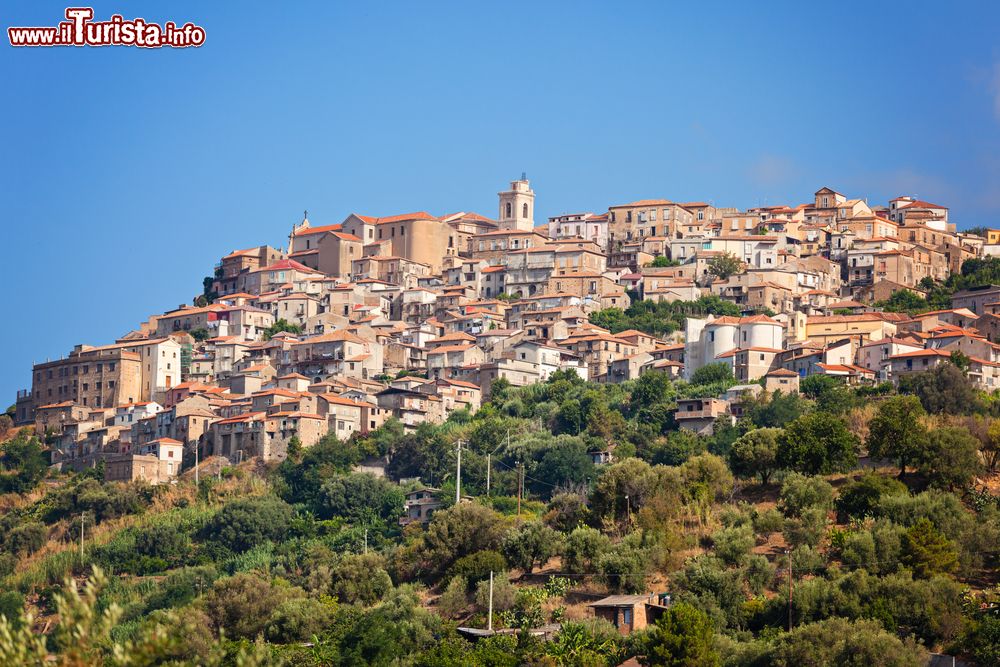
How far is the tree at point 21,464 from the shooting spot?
76.3 meters

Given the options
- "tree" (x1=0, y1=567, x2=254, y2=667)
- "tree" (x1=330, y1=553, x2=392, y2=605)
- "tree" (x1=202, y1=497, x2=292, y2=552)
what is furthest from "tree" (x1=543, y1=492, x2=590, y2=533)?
"tree" (x1=0, y1=567, x2=254, y2=667)

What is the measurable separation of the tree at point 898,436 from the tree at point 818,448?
0.73 m

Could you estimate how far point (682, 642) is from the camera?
1508 inches

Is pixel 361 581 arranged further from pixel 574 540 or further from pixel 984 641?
pixel 984 641

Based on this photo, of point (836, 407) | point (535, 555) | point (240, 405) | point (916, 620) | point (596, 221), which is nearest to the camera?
point (916, 620)

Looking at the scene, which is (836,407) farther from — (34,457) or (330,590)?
(34,457)

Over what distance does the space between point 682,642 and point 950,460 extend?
42.8 ft

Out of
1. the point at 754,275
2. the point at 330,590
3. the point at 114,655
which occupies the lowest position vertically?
the point at 330,590

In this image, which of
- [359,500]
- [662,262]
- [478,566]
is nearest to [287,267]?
[662,262]

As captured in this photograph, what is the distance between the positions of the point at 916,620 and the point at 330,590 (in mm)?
18284

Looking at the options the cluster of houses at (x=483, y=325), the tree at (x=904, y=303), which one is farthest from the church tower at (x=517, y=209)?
the tree at (x=904, y=303)

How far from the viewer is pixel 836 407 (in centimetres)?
6334

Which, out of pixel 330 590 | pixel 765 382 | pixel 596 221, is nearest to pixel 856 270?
pixel 596 221

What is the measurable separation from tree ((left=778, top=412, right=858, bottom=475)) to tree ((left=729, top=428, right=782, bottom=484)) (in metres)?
0.28
